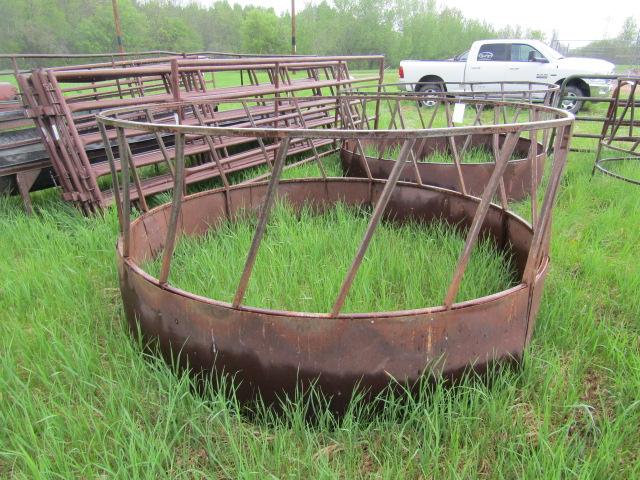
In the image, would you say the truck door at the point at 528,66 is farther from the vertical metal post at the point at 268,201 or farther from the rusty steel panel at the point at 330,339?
the vertical metal post at the point at 268,201

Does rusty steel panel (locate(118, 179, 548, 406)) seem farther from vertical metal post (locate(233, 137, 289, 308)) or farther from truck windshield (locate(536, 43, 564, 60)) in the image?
truck windshield (locate(536, 43, 564, 60))

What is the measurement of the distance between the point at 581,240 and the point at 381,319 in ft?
7.41

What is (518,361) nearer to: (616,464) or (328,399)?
(616,464)

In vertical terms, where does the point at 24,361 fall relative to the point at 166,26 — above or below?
below

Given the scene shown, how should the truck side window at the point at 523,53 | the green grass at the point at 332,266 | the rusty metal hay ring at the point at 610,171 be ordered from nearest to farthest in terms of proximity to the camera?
the green grass at the point at 332,266 → the rusty metal hay ring at the point at 610,171 → the truck side window at the point at 523,53

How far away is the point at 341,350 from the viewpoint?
5.03 ft

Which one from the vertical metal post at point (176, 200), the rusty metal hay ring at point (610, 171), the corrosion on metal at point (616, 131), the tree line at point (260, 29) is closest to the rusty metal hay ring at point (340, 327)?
the vertical metal post at point (176, 200)

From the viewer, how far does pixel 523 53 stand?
11258 millimetres

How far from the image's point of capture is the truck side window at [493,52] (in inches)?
450

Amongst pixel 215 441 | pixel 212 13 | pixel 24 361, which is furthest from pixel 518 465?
pixel 212 13

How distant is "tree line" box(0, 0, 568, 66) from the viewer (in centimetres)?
4141

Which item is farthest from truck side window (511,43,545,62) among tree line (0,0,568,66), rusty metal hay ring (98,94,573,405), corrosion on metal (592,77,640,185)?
tree line (0,0,568,66)

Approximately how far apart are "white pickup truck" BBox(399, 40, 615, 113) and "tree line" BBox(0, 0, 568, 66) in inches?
1386

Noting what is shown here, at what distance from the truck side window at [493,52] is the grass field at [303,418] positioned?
10725 millimetres
